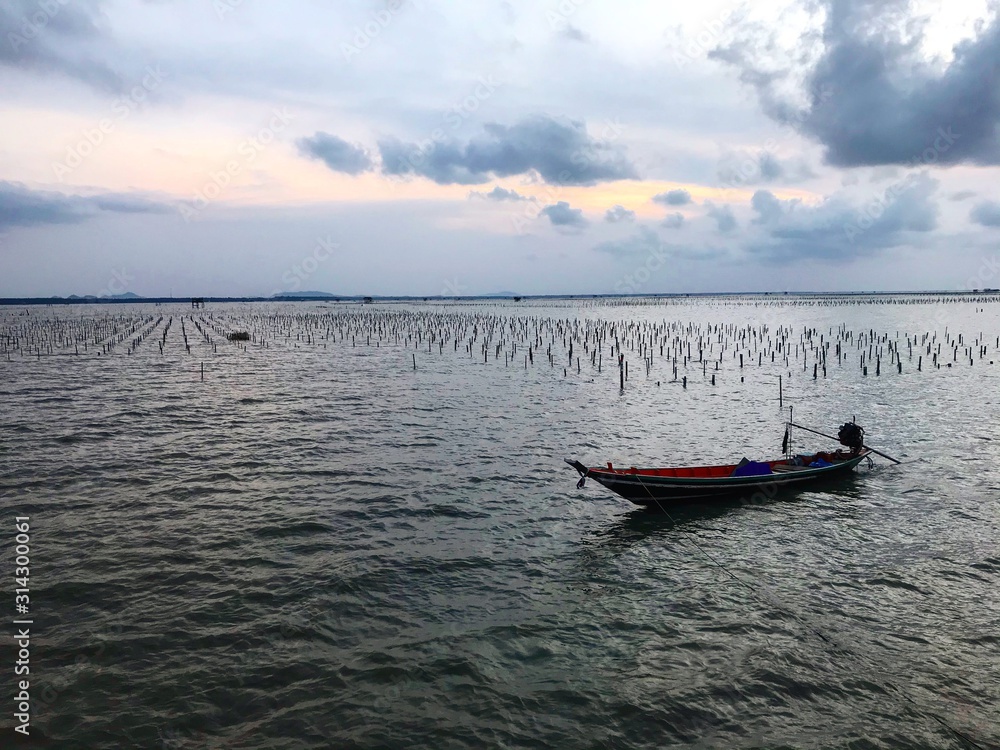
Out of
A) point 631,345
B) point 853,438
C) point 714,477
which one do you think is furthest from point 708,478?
point 631,345

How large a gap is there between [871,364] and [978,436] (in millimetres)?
25831

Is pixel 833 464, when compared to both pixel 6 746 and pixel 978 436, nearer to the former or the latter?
pixel 978 436

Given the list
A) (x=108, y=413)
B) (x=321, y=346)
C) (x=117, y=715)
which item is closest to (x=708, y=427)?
(x=117, y=715)

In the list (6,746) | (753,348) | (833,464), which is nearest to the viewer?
(6,746)

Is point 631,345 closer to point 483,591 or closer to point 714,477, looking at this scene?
point 714,477

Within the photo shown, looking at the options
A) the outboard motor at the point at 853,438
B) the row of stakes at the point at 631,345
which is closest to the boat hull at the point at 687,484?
the outboard motor at the point at 853,438

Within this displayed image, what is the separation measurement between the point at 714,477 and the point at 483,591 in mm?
8888

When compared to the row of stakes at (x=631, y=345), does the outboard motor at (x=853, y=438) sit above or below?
below

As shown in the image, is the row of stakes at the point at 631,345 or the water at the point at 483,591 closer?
the water at the point at 483,591

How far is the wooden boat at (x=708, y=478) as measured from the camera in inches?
675

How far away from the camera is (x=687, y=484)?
58.5 ft

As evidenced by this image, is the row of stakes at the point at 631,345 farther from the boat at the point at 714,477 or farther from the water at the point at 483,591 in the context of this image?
the water at the point at 483,591

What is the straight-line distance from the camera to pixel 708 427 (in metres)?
28.6

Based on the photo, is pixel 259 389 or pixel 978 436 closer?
pixel 978 436
